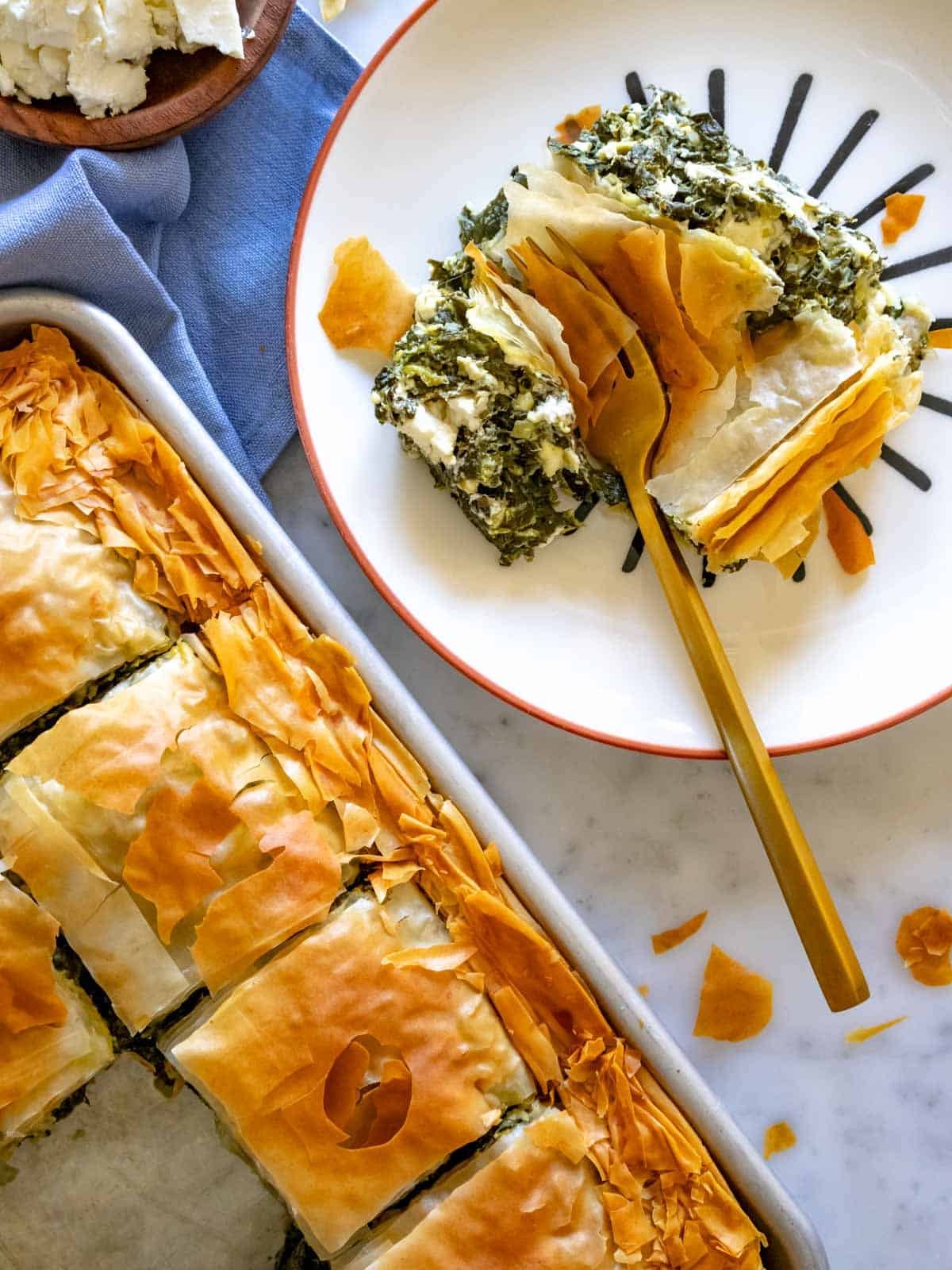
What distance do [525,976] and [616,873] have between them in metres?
0.47

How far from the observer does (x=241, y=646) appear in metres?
1.93

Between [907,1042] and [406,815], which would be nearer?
[406,815]

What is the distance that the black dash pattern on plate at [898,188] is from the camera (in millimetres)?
2217

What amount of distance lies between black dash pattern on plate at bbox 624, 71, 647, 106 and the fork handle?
777 mm

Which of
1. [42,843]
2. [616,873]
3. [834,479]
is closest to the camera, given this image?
[42,843]

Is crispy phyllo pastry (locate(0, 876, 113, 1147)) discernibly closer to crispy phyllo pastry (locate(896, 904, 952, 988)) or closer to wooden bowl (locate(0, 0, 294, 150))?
wooden bowl (locate(0, 0, 294, 150))

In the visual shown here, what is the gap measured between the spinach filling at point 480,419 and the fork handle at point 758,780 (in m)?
0.17

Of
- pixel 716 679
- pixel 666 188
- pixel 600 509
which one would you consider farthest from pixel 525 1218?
pixel 666 188

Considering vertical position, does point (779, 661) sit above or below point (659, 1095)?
above

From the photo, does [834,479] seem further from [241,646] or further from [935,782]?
[241,646]

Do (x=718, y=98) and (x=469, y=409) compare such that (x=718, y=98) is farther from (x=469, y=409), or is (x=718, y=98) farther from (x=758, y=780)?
(x=758, y=780)

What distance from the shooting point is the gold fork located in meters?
1.96

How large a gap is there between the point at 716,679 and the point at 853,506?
46 centimetres

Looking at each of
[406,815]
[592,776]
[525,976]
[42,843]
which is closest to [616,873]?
[592,776]
